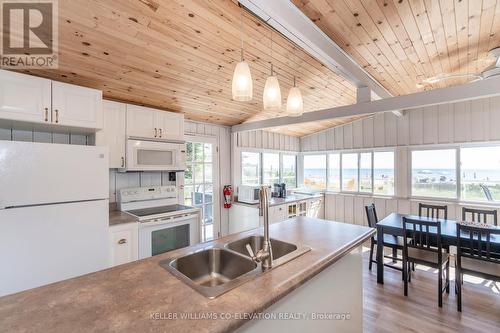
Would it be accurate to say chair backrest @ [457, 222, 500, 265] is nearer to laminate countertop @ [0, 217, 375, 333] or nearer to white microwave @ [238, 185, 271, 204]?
laminate countertop @ [0, 217, 375, 333]

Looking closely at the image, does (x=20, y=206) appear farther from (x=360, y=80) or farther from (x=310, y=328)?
(x=360, y=80)

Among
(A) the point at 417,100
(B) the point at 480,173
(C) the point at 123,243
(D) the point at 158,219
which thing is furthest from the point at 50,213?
(B) the point at 480,173

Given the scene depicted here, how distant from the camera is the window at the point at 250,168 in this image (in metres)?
4.76

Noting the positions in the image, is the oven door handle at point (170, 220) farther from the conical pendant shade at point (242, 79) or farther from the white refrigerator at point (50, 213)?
the conical pendant shade at point (242, 79)

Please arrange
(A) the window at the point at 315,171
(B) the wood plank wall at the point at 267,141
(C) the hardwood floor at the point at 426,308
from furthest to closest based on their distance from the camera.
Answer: (A) the window at the point at 315,171 < (B) the wood plank wall at the point at 267,141 < (C) the hardwood floor at the point at 426,308

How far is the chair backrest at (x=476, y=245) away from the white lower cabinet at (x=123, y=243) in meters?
3.39

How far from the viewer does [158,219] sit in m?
2.75

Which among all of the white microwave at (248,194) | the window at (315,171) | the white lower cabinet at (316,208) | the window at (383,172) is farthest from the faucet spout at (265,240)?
the window at (315,171)

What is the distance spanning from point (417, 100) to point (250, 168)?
306 cm

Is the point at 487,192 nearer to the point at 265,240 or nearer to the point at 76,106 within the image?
the point at 265,240

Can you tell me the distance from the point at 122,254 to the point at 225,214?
2.17 metres

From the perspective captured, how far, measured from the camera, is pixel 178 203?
3674mm

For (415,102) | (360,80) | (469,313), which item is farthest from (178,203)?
(469,313)

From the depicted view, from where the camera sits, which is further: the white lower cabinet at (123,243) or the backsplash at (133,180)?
the backsplash at (133,180)
